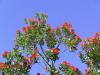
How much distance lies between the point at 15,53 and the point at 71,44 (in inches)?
139

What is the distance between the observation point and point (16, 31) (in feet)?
108

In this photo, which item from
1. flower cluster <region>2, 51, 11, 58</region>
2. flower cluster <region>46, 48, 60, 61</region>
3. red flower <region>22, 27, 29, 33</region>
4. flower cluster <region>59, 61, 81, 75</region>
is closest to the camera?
flower cluster <region>59, 61, 81, 75</region>

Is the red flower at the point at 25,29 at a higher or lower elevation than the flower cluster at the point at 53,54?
higher

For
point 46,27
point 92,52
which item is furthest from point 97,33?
point 46,27

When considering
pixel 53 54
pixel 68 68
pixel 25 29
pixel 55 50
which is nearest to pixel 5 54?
pixel 25 29

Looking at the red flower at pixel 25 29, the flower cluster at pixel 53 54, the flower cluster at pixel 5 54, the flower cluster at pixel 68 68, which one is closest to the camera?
the flower cluster at pixel 68 68

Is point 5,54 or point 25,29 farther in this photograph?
point 25,29

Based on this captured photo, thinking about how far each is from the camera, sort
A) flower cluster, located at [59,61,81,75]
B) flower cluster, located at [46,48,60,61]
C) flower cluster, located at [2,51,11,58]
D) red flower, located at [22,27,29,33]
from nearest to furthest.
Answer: flower cluster, located at [59,61,81,75] → flower cluster, located at [2,51,11,58] → flower cluster, located at [46,48,60,61] → red flower, located at [22,27,29,33]

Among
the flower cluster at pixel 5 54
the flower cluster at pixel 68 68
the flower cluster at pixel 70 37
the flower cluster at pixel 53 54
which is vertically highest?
the flower cluster at pixel 70 37

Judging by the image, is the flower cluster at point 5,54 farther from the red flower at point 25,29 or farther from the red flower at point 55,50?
the red flower at point 55,50

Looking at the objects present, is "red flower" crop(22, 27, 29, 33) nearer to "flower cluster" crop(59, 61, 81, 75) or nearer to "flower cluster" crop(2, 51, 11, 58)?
"flower cluster" crop(2, 51, 11, 58)

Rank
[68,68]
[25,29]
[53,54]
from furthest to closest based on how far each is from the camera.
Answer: [25,29] < [53,54] < [68,68]

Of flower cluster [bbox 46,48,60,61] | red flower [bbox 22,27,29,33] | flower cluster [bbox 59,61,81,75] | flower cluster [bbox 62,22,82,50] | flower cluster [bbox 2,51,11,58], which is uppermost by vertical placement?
red flower [bbox 22,27,29,33]

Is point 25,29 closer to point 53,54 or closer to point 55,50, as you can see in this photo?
point 55,50
